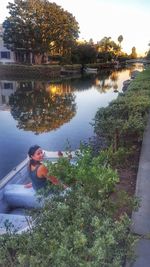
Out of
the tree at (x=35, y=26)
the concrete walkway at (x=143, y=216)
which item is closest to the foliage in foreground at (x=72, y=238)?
the concrete walkway at (x=143, y=216)

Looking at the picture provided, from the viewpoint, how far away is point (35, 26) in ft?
198

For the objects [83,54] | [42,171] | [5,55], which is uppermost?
[83,54]

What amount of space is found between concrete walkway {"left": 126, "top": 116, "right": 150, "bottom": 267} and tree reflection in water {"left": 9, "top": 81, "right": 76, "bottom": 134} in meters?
10.8

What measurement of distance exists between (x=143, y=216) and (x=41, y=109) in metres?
20.6

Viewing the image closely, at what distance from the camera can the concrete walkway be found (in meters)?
4.54

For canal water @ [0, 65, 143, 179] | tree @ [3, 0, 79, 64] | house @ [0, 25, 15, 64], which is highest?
tree @ [3, 0, 79, 64]

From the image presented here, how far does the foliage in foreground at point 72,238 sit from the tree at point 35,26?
192 feet

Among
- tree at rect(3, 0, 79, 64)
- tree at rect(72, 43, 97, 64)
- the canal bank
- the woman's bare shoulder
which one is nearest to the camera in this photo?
the woman's bare shoulder

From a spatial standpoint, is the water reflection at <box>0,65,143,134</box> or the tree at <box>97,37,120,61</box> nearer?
the water reflection at <box>0,65,143,134</box>

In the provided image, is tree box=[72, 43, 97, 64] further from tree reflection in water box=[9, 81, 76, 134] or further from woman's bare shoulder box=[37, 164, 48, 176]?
woman's bare shoulder box=[37, 164, 48, 176]

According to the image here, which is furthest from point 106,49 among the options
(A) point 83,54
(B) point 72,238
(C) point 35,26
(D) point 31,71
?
(B) point 72,238

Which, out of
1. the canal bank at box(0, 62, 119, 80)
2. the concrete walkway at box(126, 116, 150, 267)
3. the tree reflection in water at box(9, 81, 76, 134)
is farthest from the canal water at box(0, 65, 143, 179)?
the canal bank at box(0, 62, 119, 80)

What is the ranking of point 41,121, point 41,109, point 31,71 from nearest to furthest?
1. point 41,121
2. point 41,109
3. point 31,71

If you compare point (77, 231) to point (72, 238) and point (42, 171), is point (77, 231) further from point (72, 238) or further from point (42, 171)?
point (42, 171)
